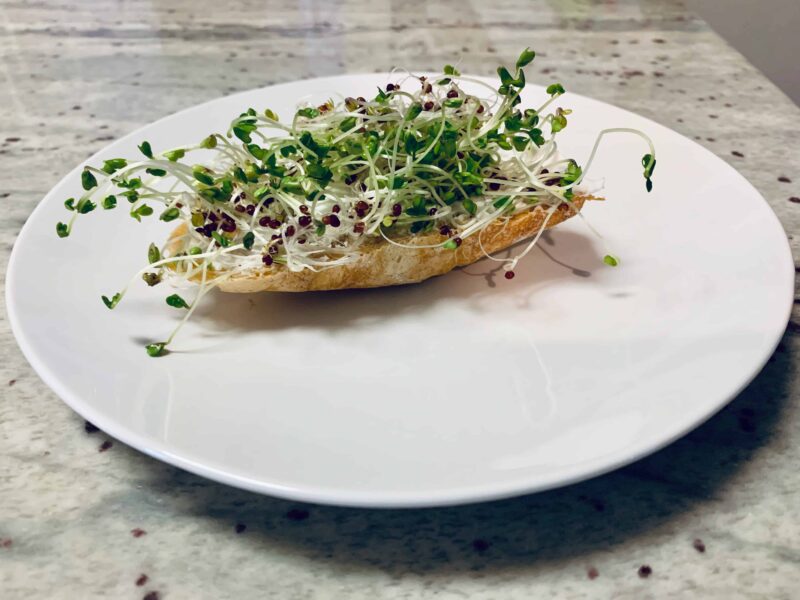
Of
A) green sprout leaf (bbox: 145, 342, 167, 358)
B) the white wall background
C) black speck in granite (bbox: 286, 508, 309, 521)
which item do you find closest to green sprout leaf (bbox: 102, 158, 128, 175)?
green sprout leaf (bbox: 145, 342, 167, 358)

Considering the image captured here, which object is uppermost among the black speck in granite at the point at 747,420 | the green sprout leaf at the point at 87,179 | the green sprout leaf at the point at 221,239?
the green sprout leaf at the point at 87,179

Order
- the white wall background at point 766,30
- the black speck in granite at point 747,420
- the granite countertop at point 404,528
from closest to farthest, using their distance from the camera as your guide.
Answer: the granite countertop at point 404,528 < the black speck in granite at point 747,420 < the white wall background at point 766,30

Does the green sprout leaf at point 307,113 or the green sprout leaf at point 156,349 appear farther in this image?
the green sprout leaf at point 307,113

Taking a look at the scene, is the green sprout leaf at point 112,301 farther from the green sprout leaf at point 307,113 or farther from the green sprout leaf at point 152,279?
the green sprout leaf at point 307,113

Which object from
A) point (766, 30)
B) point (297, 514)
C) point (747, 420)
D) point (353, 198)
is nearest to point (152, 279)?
point (353, 198)

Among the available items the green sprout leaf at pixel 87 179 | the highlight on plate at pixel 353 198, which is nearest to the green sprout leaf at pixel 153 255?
the highlight on plate at pixel 353 198

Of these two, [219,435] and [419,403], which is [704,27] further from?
[219,435]
